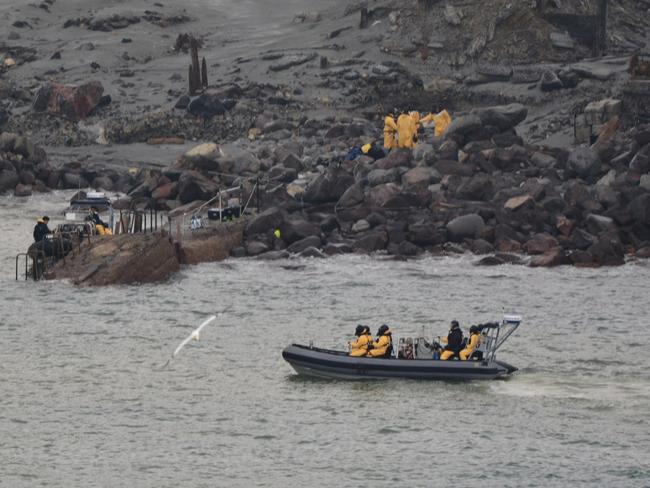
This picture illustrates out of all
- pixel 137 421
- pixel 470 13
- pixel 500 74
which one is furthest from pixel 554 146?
pixel 137 421

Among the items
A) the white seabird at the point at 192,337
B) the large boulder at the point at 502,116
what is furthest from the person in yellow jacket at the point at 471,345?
the large boulder at the point at 502,116

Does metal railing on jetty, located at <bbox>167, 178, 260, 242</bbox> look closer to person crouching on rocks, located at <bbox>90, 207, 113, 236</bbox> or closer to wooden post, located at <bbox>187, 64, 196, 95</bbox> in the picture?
person crouching on rocks, located at <bbox>90, 207, 113, 236</bbox>

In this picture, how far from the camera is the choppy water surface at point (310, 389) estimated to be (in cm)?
3800

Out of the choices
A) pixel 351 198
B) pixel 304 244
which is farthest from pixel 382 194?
pixel 304 244

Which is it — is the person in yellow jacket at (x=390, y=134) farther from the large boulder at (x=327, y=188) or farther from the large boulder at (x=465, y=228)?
the large boulder at (x=465, y=228)

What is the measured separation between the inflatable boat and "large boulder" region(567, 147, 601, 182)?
26.3 meters

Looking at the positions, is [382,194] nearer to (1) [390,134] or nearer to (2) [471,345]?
(1) [390,134]

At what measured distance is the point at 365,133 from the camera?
8738cm

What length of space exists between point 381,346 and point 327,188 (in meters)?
23.8

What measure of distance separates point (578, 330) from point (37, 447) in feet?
63.7

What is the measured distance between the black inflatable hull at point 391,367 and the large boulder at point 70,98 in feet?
178

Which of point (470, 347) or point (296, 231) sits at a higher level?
point (296, 231)

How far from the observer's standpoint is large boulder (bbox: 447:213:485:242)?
62.8m

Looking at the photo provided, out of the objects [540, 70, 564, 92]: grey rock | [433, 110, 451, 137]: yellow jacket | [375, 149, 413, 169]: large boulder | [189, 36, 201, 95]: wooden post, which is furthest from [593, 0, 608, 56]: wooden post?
[375, 149, 413, 169]: large boulder
